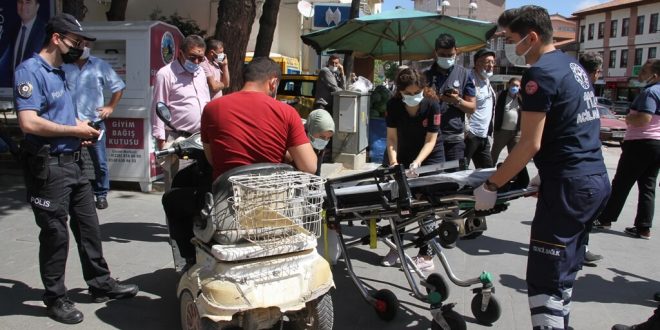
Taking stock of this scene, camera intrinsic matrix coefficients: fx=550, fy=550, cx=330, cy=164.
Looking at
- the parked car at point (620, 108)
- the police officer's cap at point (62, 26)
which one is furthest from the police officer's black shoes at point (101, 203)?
the parked car at point (620, 108)

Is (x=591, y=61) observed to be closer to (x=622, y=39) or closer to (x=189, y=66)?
(x=189, y=66)

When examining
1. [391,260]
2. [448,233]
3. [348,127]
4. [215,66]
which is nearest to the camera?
[448,233]

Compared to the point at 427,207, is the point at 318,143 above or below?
above

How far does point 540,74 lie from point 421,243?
1.51 m

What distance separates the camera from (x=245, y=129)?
302cm

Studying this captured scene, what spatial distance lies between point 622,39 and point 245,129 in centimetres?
→ 6370

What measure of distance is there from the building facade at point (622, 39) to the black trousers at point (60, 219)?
2230 inches

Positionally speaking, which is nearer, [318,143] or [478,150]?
[318,143]

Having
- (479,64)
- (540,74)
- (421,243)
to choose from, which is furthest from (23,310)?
(479,64)

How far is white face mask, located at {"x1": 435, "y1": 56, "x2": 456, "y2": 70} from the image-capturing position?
5.16 meters

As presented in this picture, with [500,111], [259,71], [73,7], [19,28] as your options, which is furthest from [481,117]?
[19,28]

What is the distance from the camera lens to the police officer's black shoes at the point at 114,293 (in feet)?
12.6

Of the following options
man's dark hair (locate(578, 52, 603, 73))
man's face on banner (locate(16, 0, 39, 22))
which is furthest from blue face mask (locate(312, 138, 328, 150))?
man's face on banner (locate(16, 0, 39, 22))

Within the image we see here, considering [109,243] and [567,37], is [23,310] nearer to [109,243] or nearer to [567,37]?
[109,243]
